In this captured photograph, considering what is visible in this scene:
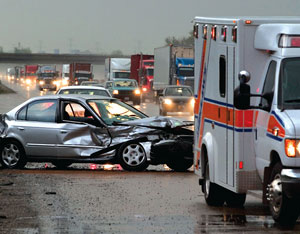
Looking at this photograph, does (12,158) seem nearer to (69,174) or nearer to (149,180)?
(69,174)

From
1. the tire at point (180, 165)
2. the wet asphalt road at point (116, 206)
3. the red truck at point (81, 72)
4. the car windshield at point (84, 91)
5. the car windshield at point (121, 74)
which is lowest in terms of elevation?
the red truck at point (81, 72)

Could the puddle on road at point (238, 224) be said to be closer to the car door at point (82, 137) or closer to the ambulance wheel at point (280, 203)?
the ambulance wheel at point (280, 203)

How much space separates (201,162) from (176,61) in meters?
48.2

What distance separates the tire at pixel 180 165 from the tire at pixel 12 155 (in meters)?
2.67

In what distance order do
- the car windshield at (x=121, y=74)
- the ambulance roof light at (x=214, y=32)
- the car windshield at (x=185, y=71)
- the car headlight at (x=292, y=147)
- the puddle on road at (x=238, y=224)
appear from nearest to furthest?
the car headlight at (x=292, y=147), the puddle on road at (x=238, y=224), the ambulance roof light at (x=214, y=32), the car windshield at (x=185, y=71), the car windshield at (x=121, y=74)

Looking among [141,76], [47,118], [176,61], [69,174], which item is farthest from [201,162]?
[141,76]

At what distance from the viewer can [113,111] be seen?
1773 centimetres

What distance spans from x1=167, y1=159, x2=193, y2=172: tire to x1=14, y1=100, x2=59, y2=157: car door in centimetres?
212

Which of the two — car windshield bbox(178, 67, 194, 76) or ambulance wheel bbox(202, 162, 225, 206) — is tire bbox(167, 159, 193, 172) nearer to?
ambulance wheel bbox(202, 162, 225, 206)

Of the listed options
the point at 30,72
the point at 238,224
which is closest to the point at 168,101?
the point at 238,224

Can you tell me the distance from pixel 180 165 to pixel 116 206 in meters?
5.44

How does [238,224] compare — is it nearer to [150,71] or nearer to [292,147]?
[292,147]

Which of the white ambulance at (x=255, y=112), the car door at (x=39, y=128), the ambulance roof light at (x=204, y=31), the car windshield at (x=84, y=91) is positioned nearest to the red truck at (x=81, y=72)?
the car windshield at (x=84, y=91)

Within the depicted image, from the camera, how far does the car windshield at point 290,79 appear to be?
32.8 feet
